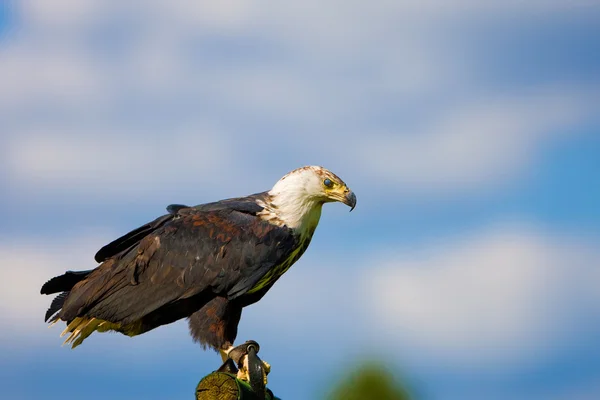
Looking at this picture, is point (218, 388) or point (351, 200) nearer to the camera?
point (218, 388)

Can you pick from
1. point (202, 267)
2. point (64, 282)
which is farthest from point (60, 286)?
point (202, 267)

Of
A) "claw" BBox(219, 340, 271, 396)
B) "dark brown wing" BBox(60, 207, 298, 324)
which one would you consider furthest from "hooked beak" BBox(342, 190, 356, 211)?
"claw" BBox(219, 340, 271, 396)

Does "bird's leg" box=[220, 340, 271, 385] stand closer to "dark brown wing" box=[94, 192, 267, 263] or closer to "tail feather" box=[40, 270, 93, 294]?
"dark brown wing" box=[94, 192, 267, 263]

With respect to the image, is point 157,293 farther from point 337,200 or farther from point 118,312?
point 337,200

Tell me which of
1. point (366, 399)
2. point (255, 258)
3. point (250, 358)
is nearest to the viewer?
point (366, 399)

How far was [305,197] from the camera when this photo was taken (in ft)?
28.8

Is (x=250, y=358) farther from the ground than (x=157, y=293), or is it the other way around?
(x=157, y=293)

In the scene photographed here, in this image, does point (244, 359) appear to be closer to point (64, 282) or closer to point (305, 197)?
point (305, 197)

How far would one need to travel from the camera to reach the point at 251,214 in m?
8.88

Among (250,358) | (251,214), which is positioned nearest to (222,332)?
(250,358)

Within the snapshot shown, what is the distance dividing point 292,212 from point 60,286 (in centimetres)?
224

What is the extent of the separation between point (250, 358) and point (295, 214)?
1.46 metres

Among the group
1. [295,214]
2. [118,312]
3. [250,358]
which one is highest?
[295,214]

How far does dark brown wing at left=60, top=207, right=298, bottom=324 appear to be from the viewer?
28.1ft
